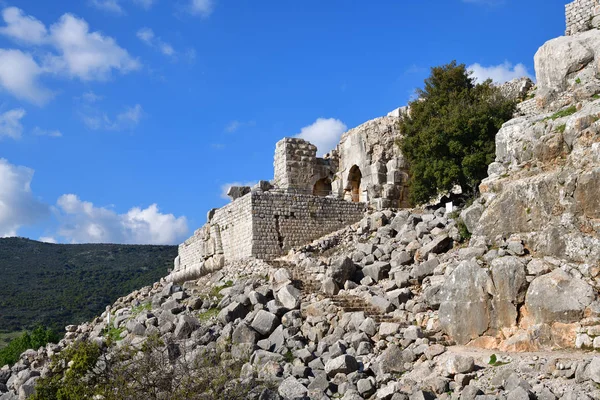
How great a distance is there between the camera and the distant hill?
45188 mm

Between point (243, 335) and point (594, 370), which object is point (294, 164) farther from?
point (594, 370)

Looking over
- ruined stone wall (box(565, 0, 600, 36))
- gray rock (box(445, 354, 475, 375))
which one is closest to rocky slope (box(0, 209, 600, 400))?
gray rock (box(445, 354, 475, 375))

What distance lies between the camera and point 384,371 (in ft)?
39.5

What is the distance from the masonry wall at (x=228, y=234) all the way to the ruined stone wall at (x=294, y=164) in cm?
279

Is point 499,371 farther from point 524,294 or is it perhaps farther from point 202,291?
point 202,291

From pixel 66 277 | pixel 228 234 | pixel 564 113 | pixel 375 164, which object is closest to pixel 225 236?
pixel 228 234

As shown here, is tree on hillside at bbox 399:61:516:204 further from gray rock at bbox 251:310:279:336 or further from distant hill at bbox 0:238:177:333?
distant hill at bbox 0:238:177:333

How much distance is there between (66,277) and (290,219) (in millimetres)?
39177

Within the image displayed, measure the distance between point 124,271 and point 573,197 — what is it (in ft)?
162

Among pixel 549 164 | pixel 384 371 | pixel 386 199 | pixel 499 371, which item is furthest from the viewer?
pixel 386 199

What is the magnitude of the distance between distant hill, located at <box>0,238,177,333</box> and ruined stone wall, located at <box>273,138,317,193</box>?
21.9m

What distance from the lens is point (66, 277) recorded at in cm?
5581

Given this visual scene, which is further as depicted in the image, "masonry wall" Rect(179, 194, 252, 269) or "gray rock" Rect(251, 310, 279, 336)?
"masonry wall" Rect(179, 194, 252, 269)

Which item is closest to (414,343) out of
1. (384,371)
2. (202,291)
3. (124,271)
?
(384,371)
